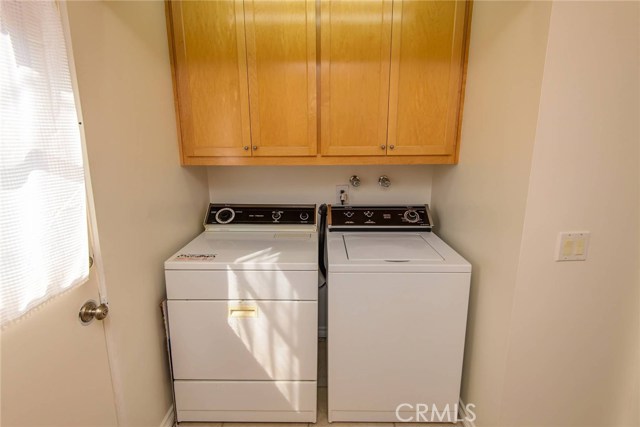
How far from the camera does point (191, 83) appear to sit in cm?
153

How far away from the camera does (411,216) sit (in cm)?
187

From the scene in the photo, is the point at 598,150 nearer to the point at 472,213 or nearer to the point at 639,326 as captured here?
the point at 472,213

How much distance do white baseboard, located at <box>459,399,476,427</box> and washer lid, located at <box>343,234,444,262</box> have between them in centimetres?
84

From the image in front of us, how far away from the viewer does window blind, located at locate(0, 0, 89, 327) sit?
67 cm

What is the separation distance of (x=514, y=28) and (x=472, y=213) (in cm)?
80

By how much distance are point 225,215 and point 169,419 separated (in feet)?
3.74

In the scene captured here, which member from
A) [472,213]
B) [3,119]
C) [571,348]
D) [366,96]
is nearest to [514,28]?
[366,96]

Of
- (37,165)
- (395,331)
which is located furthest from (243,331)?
(37,165)

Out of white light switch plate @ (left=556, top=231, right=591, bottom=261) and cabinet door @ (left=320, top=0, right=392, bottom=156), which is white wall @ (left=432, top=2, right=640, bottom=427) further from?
cabinet door @ (left=320, top=0, right=392, bottom=156)

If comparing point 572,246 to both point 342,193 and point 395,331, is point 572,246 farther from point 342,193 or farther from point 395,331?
point 342,193

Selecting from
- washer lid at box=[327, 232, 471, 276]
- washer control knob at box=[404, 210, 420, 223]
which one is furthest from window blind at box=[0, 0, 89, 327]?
washer control knob at box=[404, 210, 420, 223]

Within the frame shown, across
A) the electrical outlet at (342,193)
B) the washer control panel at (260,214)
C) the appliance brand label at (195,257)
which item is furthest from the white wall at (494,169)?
the appliance brand label at (195,257)

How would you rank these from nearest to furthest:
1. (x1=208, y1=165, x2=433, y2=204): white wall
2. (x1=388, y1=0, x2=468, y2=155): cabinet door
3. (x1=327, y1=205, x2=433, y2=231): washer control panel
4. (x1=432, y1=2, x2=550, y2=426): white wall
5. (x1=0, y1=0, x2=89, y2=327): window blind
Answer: (x1=0, y1=0, x2=89, y2=327): window blind, (x1=432, y1=2, x2=550, y2=426): white wall, (x1=388, y1=0, x2=468, y2=155): cabinet door, (x1=327, y1=205, x2=433, y2=231): washer control panel, (x1=208, y1=165, x2=433, y2=204): white wall

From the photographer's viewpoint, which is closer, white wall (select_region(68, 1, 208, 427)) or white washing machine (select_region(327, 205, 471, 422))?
white wall (select_region(68, 1, 208, 427))
